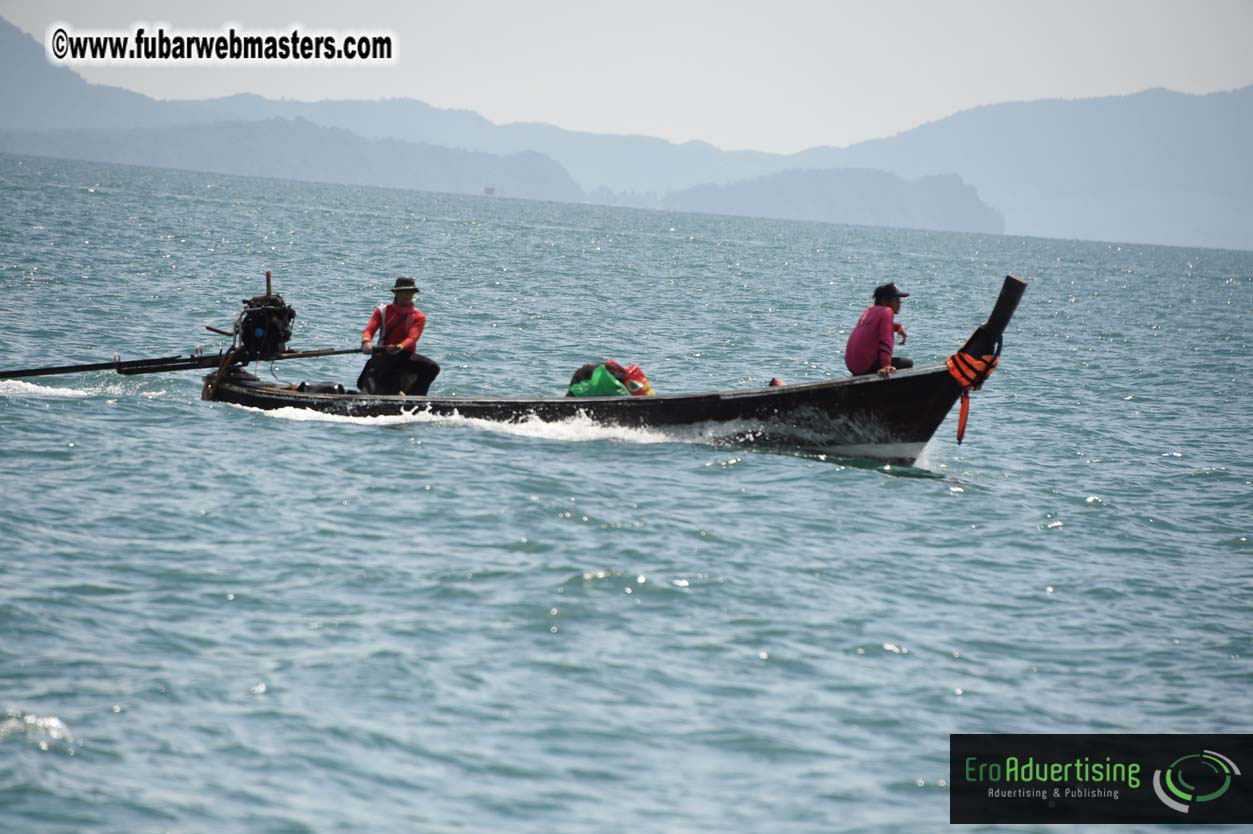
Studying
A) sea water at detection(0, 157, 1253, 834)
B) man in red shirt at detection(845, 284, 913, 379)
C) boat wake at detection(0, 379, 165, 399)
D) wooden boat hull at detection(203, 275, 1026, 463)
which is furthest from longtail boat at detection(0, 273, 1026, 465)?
boat wake at detection(0, 379, 165, 399)

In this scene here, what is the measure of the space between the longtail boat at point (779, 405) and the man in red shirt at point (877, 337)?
39 cm

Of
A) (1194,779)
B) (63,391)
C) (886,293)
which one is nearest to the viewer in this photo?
(1194,779)

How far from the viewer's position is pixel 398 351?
1645 centimetres

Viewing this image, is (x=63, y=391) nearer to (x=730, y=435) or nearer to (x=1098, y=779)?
(x=730, y=435)

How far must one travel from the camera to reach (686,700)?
8531mm

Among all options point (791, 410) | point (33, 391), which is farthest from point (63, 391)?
point (791, 410)

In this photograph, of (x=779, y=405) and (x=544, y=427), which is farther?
(x=544, y=427)

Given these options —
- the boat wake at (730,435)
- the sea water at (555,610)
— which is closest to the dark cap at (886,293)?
the boat wake at (730,435)

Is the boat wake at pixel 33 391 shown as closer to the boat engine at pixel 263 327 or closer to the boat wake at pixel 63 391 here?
the boat wake at pixel 63 391

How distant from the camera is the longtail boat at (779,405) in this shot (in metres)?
15.0

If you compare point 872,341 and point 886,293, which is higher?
point 886,293

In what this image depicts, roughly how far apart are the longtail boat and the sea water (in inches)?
9.2

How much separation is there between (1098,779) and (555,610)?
13.3ft

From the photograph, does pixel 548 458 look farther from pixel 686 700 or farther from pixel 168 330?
pixel 168 330
